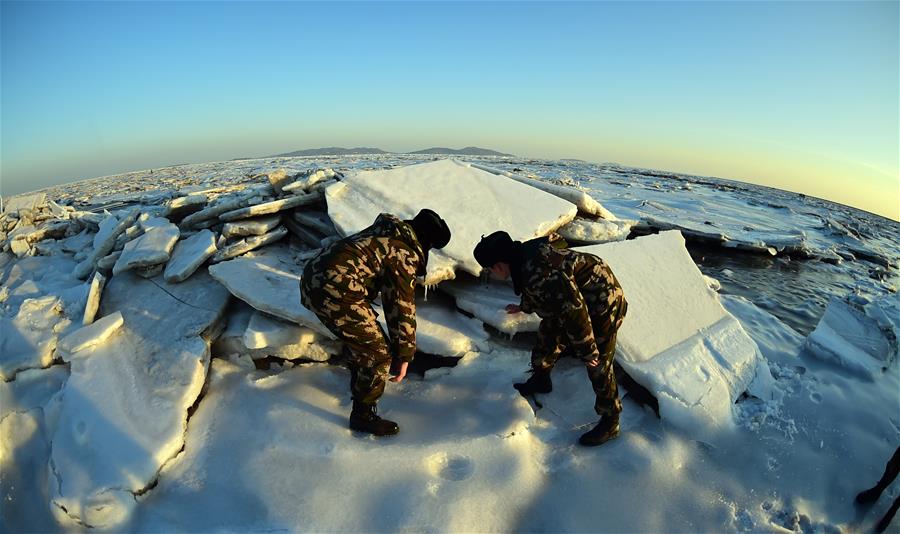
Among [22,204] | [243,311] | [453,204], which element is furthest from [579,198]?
[22,204]

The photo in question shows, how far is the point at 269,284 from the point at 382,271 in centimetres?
166

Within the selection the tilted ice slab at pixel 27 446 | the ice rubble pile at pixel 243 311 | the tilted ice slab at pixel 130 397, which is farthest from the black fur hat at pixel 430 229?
the tilted ice slab at pixel 27 446

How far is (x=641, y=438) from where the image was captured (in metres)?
2.93

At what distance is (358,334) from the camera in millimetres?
2732

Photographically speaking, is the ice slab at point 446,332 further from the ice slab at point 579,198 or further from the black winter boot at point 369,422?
the ice slab at point 579,198

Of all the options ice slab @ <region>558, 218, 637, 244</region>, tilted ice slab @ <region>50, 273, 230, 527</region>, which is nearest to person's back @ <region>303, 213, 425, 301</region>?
tilted ice slab @ <region>50, 273, 230, 527</region>

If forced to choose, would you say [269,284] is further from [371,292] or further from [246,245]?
[371,292]

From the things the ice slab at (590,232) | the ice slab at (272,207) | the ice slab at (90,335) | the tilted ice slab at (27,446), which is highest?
the ice slab at (590,232)

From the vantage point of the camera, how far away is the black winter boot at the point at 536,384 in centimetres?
332

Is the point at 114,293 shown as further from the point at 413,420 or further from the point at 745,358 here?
the point at 745,358

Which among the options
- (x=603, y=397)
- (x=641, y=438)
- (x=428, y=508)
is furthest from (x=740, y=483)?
(x=428, y=508)

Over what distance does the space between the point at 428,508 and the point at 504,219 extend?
3188 millimetres

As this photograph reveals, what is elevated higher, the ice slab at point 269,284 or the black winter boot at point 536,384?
the ice slab at point 269,284

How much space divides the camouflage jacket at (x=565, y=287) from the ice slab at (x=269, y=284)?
1872mm
